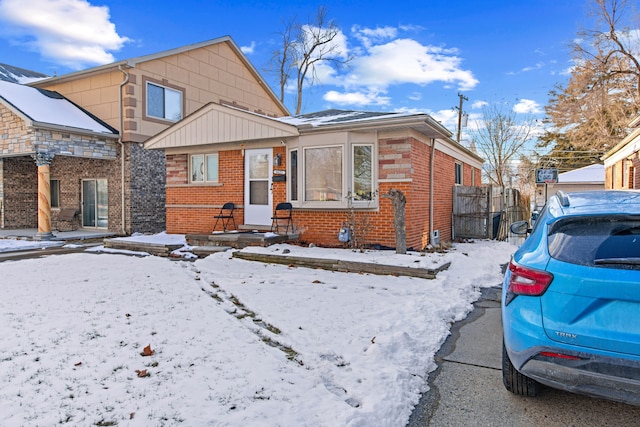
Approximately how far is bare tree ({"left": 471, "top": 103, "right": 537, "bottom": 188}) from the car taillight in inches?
907

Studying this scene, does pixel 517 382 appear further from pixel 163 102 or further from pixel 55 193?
pixel 55 193

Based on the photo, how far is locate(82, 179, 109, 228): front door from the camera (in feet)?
49.4

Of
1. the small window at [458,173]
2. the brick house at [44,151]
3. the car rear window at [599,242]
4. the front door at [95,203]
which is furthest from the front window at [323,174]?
the front door at [95,203]

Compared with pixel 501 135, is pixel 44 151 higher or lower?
lower

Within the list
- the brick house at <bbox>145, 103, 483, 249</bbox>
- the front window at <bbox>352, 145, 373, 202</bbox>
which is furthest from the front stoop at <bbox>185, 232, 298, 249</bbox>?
the front window at <bbox>352, 145, 373, 202</bbox>

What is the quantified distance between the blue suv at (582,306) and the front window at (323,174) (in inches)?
263

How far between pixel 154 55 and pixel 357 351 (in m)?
14.5

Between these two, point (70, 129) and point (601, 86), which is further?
point (601, 86)

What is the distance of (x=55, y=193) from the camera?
16.2 m

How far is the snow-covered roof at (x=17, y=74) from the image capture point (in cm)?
1942

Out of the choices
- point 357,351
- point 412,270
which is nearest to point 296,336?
point 357,351

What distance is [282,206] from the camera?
9.79m

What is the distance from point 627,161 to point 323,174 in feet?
43.8

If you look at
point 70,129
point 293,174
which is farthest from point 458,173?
point 70,129
